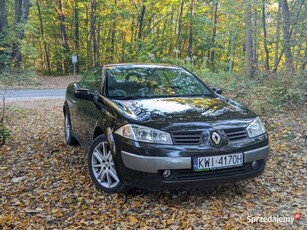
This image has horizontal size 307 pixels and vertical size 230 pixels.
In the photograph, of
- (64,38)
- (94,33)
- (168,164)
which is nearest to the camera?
(168,164)

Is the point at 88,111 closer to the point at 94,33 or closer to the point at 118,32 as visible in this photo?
the point at 94,33

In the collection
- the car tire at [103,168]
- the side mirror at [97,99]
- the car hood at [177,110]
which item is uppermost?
the side mirror at [97,99]

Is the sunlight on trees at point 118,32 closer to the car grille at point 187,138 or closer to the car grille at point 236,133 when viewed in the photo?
the car grille at point 236,133

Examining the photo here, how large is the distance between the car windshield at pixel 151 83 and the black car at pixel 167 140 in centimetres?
3

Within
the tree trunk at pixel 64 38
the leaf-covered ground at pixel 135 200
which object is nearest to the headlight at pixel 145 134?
the leaf-covered ground at pixel 135 200

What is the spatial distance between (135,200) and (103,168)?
0.53 meters

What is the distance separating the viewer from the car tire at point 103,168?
10.9ft

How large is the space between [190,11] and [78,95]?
22.7 metres

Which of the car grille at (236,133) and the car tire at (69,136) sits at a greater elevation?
the car grille at (236,133)

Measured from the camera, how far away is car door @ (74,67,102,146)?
12.9 ft

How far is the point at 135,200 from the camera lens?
325 cm

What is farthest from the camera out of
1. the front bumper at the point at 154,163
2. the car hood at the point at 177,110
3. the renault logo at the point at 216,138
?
the car hood at the point at 177,110

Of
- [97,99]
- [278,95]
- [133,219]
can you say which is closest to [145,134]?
[133,219]

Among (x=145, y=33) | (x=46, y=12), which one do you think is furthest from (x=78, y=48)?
(x=145, y=33)
